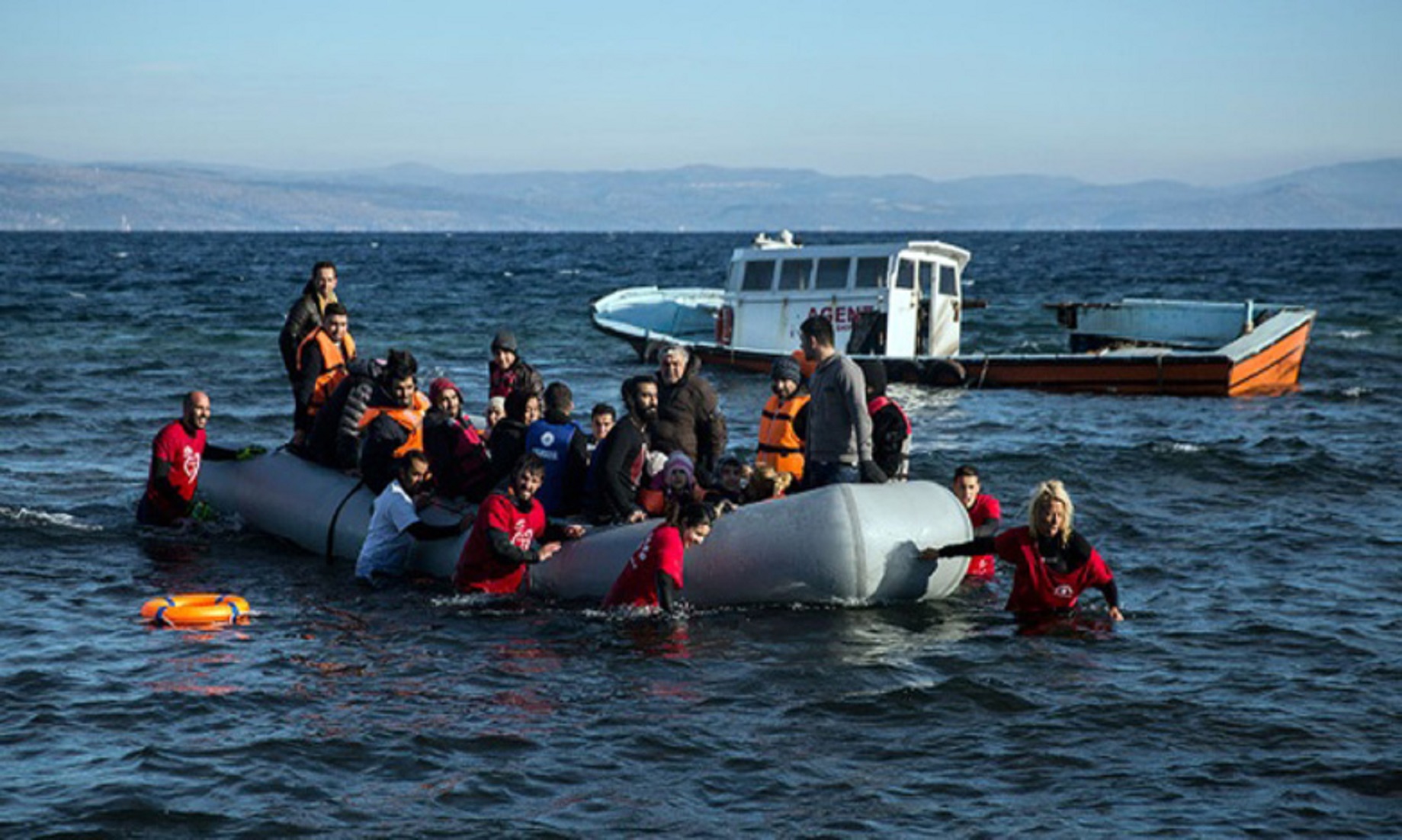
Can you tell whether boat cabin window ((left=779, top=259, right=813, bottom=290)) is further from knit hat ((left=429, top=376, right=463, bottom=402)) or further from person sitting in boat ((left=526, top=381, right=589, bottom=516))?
person sitting in boat ((left=526, top=381, right=589, bottom=516))

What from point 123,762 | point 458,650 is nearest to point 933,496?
point 458,650

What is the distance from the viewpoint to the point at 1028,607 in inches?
425

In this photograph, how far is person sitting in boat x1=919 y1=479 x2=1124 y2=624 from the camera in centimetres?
1012

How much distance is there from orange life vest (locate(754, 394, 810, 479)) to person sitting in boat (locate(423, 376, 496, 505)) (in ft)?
6.75

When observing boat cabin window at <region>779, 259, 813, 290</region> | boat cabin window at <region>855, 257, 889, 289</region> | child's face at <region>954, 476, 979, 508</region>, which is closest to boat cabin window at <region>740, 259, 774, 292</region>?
boat cabin window at <region>779, 259, 813, 290</region>

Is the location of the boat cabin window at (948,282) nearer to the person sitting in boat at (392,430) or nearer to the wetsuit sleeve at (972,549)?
the person sitting in boat at (392,430)

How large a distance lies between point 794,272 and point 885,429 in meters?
15.0

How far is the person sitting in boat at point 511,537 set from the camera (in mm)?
10789

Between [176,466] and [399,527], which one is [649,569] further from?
[176,466]

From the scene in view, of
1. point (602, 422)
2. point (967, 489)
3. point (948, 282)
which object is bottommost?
point (967, 489)

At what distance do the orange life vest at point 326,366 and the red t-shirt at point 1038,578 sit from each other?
18.4 feet

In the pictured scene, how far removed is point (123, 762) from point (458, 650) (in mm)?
2581

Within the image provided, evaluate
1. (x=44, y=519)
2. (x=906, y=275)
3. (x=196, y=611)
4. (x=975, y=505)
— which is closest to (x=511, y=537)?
(x=196, y=611)

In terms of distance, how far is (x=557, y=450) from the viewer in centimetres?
1145
